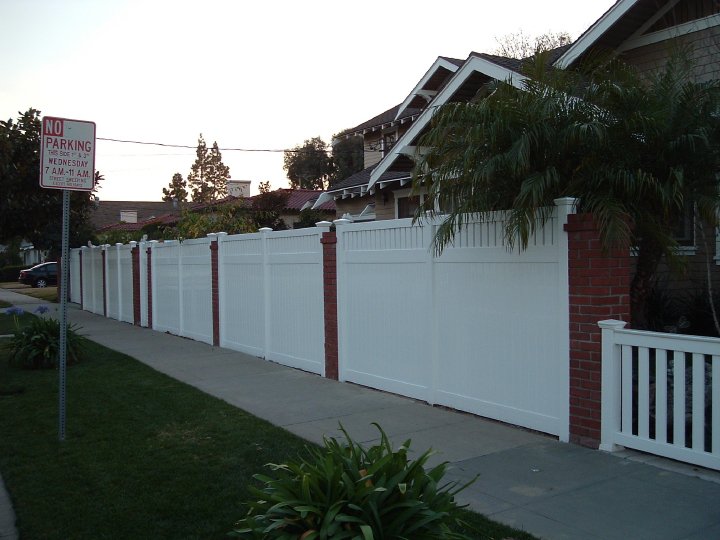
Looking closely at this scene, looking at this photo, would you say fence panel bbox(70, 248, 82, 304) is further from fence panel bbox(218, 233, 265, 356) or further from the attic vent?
the attic vent

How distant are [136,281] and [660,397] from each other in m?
15.4

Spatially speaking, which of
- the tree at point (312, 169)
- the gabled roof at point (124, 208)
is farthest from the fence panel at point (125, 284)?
the gabled roof at point (124, 208)

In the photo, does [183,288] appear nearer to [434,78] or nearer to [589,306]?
[434,78]

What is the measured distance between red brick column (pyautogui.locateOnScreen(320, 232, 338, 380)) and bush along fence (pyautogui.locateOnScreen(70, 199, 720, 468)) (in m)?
0.03

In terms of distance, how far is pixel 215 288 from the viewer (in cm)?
1384

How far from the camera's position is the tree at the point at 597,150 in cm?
627

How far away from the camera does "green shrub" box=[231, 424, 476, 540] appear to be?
11.9 feet

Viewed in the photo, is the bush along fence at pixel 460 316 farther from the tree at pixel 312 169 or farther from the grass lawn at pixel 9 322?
the tree at pixel 312 169

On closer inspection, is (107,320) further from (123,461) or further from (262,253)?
(123,461)

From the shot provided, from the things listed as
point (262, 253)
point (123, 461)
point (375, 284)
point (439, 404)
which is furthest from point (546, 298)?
point (262, 253)

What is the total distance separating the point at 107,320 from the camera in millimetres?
20797

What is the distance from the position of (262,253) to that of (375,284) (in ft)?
11.3

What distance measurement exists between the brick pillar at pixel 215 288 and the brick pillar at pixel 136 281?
5.20 metres

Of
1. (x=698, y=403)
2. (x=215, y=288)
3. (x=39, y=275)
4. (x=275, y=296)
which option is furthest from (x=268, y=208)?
(x=39, y=275)
